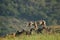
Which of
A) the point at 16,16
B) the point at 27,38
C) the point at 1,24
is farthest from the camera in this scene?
the point at 16,16

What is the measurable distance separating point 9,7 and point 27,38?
14.8 m

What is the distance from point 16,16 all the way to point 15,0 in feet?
7.74

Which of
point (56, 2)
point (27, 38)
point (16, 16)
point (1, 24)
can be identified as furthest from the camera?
point (56, 2)

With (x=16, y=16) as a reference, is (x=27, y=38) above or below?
above

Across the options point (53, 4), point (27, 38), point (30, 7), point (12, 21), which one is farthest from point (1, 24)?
point (27, 38)

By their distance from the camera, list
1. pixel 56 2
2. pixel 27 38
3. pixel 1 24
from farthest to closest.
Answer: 1. pixel 56 2
2. pixel 1 24
3. pixel 27 38

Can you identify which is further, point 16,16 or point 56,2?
point 56,2

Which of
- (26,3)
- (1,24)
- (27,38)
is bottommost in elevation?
(1,24)

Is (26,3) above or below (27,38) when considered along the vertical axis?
below

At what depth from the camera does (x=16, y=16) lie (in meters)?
15.6

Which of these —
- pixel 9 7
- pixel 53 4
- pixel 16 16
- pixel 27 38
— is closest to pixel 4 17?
pixel 16 16

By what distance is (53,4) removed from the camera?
1717 centimetres

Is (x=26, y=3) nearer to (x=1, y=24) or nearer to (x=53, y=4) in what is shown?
(x=53, y=4)

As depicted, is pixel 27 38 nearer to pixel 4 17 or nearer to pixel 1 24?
pixel 1 24
